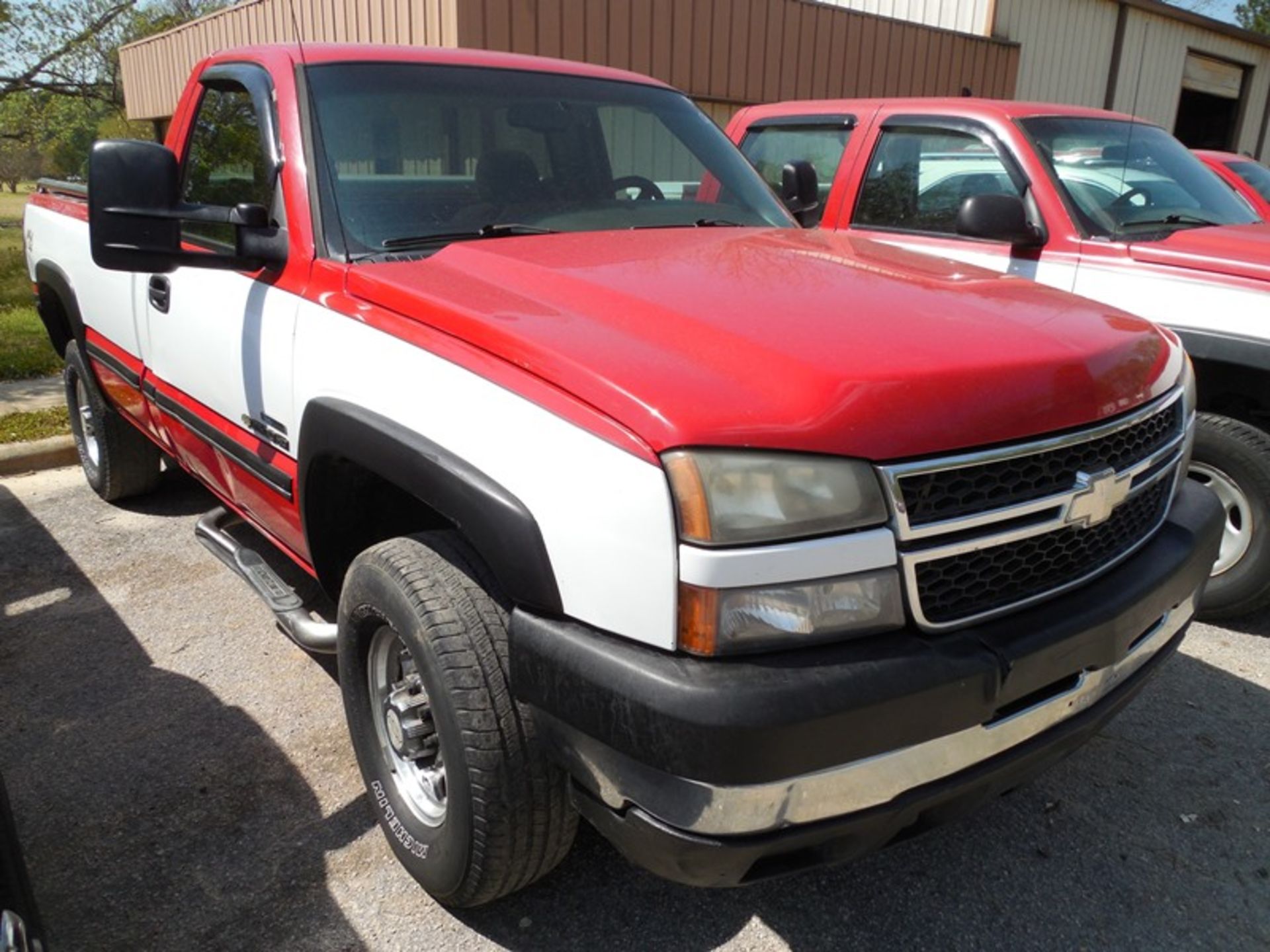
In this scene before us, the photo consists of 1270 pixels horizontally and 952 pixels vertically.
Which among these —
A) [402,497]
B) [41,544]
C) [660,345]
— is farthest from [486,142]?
[41,544]

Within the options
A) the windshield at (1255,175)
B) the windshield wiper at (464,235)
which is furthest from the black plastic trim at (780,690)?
the windshield at (1255,175)

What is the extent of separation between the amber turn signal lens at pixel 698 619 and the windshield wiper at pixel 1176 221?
345cm

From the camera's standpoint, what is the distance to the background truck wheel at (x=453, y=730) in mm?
1918

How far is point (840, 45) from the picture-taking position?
1224 centimetres

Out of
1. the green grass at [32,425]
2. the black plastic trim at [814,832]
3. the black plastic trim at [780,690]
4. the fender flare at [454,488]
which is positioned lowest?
the green grass at [32,425]

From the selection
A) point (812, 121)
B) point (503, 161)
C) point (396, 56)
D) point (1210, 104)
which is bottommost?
point (503, 161)

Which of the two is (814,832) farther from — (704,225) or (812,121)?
(812,121)

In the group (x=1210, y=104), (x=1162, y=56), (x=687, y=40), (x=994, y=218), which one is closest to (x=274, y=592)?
(x=994, y=218)

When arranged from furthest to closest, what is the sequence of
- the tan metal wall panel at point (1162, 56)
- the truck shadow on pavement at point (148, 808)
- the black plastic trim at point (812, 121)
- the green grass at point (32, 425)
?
the tan metal wall panel at point (1162, 56) → the green grass at point (32, 425) → the black plastic trim at point (812, 121) → the truck shadow on pavement at point (148, 808)

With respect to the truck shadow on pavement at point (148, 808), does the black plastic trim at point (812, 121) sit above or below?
above

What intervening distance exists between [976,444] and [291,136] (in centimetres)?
201

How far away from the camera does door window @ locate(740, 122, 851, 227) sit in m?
5.02

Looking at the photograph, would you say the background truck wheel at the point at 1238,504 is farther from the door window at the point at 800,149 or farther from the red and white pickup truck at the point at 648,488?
the door window at the point at 800,149

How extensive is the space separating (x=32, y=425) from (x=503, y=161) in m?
4.27
